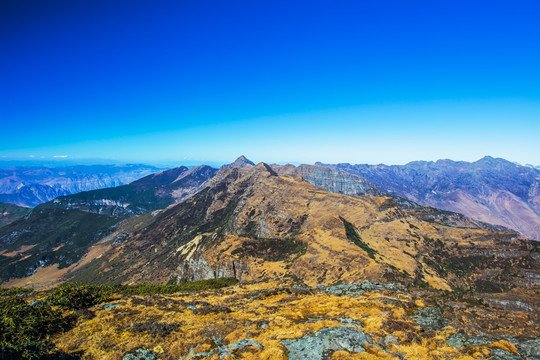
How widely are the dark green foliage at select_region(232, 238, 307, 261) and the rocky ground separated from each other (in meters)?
88.5

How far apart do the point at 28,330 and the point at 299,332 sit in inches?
1136

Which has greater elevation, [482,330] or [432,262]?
[482,330]

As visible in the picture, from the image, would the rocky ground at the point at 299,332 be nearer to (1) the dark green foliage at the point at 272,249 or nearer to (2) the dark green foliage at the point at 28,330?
(2) the dark green foliage at the point at 28,330

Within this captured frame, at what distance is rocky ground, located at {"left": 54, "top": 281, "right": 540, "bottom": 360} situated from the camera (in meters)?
26.0

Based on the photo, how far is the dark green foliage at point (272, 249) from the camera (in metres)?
133

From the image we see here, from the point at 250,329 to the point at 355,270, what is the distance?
8522 cm

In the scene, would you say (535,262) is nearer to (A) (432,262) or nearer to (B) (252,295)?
(A) (432,262)

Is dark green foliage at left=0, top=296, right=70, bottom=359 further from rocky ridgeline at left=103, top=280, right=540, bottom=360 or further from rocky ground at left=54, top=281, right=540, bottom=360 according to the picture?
rocky ridgeline at left=103, top=280, right=540, bottom=360

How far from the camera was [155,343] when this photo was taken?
1107 inches

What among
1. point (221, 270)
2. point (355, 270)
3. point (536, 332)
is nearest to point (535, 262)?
point (355, 270)

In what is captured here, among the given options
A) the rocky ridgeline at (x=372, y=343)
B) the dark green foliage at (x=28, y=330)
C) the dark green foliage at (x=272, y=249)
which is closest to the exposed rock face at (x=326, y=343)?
the rocky ridgeline at (x=372, y=343)

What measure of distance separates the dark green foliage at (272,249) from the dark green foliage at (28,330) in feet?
342

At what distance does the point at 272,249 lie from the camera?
14225 cm

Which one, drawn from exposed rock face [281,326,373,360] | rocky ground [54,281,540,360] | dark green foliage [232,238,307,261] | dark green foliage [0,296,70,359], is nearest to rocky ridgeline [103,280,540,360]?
exposed rock face [281,326,373,360]
